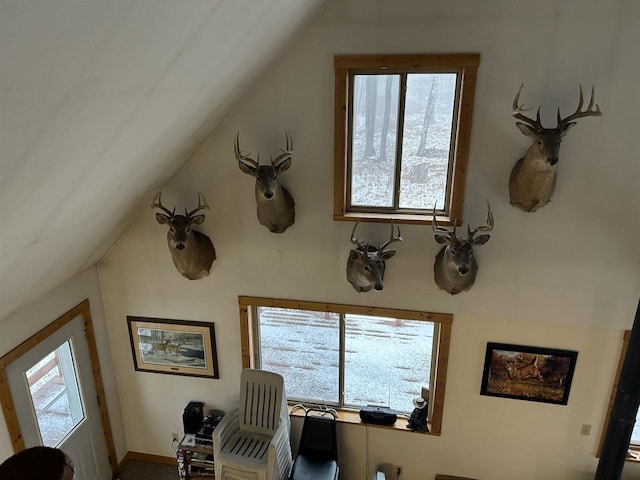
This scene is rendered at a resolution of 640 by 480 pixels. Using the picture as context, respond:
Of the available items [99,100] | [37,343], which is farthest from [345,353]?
[99,100]

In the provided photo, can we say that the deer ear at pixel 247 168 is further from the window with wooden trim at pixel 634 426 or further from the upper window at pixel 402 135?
the window with wooden trim at pixel 634 426

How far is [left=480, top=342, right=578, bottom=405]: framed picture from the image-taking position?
4.25 metres

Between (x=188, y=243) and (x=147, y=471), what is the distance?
9.78 feet

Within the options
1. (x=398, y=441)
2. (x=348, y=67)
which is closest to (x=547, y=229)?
(x=348, y=67)

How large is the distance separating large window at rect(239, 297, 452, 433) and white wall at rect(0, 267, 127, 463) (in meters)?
1.56

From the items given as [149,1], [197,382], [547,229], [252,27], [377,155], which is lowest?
[197,382]

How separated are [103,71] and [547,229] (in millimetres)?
3488

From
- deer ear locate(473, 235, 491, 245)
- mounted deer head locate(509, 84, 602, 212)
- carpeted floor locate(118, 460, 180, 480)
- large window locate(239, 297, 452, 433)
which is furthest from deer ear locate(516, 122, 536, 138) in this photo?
carpeted floor locate(118, 460, 180, 480)

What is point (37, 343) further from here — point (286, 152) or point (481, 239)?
point (481, 239)

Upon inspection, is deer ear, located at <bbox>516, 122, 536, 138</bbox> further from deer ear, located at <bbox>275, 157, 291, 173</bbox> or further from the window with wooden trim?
the window with wooden trim

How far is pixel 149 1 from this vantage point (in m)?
1.67

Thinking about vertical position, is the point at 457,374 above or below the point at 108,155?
below

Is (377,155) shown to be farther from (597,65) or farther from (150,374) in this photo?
(150,374)

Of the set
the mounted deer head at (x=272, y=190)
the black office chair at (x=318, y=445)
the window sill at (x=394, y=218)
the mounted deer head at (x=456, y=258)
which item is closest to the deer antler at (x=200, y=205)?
the mounted deer head at (x=272, y=190)
